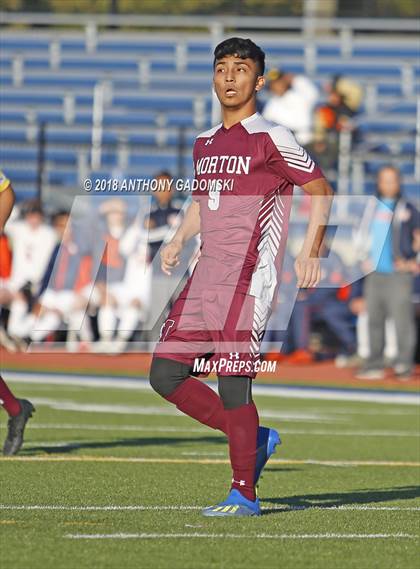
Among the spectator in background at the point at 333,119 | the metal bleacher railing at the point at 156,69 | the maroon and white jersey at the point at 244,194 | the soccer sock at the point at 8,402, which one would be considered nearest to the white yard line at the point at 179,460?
the soccer sock at the point at 8,402

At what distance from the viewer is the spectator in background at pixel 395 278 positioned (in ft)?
52.7

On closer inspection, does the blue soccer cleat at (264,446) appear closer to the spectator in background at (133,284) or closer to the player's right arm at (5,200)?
the player's right arm at (5,200)

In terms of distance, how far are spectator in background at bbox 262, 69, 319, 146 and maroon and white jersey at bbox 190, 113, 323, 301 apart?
44.7 feet

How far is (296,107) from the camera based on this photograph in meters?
20.2

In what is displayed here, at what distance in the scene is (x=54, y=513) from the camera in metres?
6.00

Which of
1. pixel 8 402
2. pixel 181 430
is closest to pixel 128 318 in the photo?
pixel 181 430

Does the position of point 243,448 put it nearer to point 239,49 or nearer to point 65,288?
point 239,49

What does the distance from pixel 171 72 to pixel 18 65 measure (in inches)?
106

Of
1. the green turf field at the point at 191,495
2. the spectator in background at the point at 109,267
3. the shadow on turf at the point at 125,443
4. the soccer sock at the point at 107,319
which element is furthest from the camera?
the soccer sock at the point at 107,319

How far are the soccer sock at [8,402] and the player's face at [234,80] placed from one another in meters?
2.84

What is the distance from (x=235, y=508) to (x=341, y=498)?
42.7 inches

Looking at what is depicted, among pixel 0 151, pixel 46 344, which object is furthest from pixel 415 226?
pixel 0 151

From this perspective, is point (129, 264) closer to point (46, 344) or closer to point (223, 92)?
point (46, 344)

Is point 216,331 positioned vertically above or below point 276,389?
above
